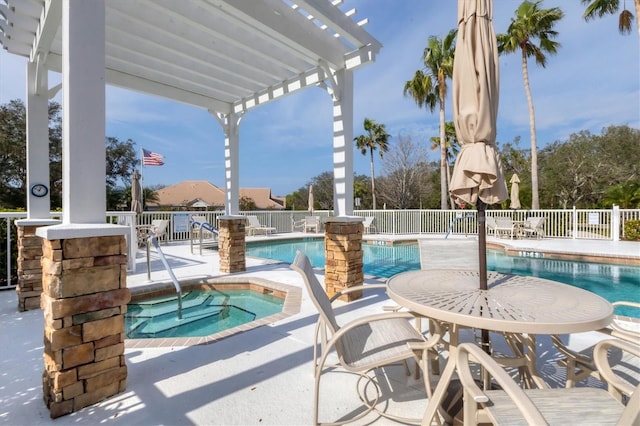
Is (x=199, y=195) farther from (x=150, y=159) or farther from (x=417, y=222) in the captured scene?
(x=417, y=222)

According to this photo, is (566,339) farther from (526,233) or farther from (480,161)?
(526,233)

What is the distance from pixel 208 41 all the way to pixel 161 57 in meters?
0.79

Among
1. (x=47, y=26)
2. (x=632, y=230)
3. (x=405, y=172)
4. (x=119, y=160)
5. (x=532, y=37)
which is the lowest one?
(x=632, y=230)

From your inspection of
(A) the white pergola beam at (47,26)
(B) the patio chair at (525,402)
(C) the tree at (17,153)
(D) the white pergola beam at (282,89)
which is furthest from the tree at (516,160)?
(C) the tree at (17,153)

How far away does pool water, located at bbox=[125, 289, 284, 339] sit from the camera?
3.54 meters

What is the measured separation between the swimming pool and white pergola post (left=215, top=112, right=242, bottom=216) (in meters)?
3.18

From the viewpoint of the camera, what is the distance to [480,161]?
1.66 meters

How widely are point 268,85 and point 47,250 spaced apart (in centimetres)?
397

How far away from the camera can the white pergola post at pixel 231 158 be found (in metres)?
5.66

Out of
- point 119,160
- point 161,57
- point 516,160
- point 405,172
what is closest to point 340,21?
point 161,57

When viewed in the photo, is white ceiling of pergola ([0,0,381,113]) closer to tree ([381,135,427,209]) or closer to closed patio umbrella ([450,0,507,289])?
closed patio umbrella ([450,0,507,289])

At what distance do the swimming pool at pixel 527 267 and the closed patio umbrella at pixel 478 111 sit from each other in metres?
4.26

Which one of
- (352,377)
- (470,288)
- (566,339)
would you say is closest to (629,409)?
(470,288)

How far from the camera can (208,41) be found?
12.0 feet
